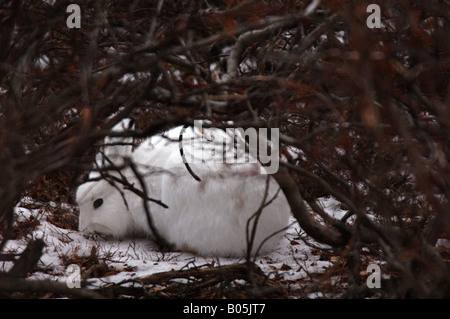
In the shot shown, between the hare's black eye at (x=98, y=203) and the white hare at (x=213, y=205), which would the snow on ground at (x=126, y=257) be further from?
the hare's black eye at (x=98, y=203)

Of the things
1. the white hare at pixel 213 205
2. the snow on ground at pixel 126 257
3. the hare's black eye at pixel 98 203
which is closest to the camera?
the snow on ground at pixel 126 257

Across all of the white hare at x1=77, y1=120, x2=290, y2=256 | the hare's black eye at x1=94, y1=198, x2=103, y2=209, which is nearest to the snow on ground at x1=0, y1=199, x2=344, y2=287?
the white hare at x1=77, y1=120, x2=290, y2=256

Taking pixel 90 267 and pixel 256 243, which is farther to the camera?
pixel 256 243

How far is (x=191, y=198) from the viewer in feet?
12.5

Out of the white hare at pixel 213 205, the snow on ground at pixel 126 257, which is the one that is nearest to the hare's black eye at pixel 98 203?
the white hare at pixel 213 205

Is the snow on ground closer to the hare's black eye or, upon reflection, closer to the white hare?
the white hare

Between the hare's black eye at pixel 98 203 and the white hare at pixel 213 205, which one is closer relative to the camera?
the white hare at pixel 213 205

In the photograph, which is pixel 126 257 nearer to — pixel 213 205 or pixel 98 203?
pixel 98 203

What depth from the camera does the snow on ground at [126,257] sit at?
348 cm

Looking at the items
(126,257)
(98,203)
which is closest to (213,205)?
(126,257)

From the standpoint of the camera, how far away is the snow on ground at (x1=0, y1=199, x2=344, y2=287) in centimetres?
348
